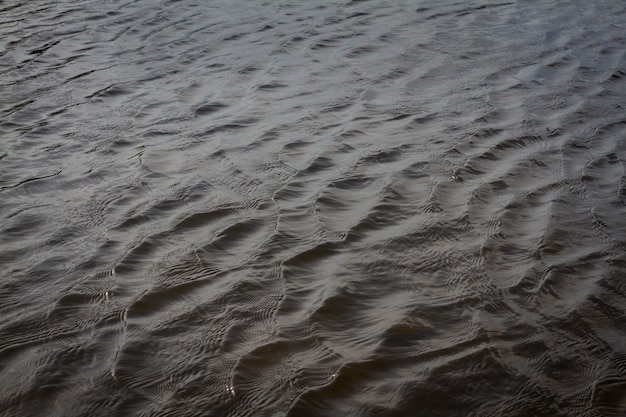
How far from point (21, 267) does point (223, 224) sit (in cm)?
65

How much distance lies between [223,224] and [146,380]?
2.69 ft

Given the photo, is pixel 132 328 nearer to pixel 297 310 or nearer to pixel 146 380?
pixel 146 380

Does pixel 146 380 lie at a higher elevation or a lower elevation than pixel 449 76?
higher

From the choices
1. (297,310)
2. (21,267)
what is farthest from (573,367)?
(21,267)

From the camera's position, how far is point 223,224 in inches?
95.9

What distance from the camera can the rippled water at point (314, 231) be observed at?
5.63 ft

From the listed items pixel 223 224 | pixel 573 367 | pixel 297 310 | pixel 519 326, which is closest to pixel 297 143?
pixel 223 224

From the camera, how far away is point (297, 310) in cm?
198

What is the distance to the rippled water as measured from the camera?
1716mm

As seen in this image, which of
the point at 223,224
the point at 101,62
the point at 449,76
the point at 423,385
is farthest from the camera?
the point at 101,62

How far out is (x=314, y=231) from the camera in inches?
93.7

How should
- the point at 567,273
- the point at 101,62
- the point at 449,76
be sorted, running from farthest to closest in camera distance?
the point at 101,62 < the point at 449,76 < the point at 567,273

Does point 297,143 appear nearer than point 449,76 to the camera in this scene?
Yes

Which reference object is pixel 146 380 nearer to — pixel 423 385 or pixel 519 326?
pixel 423 385
